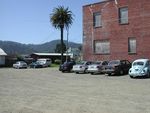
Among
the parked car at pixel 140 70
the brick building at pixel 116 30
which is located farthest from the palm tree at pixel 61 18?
the parked car at pixel 140 70

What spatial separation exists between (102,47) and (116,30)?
3.53m

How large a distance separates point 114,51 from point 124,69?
25.4 feet

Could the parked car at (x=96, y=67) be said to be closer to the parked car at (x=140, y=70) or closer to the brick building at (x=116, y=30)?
the brick building at (x=116, y=30)

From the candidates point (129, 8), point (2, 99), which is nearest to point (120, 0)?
point (129, 8)

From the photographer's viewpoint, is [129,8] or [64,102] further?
[129,8]

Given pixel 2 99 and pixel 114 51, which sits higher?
pixel 114 51

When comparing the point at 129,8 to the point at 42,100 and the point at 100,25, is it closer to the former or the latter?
the point at 100,25

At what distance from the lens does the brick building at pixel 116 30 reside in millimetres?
44562

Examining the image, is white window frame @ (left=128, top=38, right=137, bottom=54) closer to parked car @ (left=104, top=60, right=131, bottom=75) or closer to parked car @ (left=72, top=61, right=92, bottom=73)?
parked car @ (left=104, top=60, right=131, bottom=75)

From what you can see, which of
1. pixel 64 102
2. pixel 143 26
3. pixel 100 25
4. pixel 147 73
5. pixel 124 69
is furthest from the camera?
pixel 100 25

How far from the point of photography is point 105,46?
50.1 meters

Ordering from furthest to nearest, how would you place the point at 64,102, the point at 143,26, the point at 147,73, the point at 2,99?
the point at 143,26
the point at 147,73
the point at 2,99
the point at 64,102

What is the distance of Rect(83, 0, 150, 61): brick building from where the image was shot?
44.6 meters

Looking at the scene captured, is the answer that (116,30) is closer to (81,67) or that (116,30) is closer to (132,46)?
(132,46)
